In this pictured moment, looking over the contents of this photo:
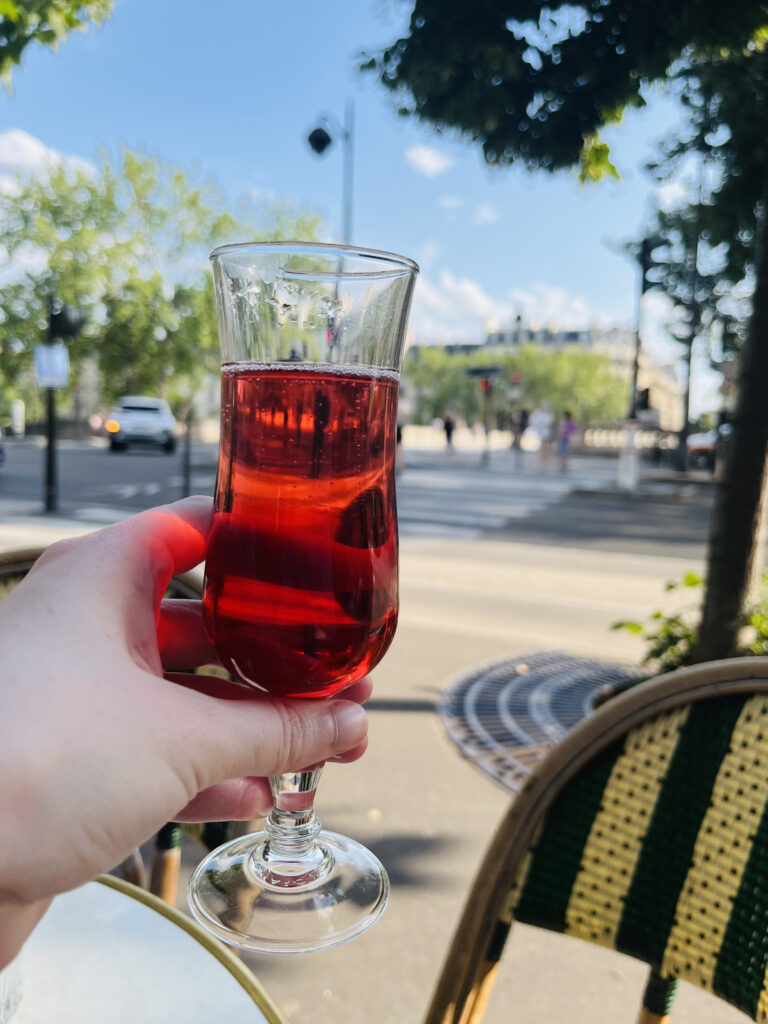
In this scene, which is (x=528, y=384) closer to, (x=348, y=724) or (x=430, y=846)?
(x=430, y=846)

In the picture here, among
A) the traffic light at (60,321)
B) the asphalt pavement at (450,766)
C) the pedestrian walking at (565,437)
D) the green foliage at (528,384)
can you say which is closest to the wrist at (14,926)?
the asphalt pavement at (450,766)

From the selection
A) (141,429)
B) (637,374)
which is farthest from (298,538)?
(141,429)

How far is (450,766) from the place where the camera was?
3.70 metres

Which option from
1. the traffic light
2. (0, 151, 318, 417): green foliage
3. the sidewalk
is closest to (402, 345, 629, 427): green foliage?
(0, 151, 318, 417): green foliage

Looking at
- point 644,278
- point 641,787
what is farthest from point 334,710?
point 644,278

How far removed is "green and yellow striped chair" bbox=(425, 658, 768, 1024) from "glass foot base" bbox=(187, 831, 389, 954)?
0.80 ft

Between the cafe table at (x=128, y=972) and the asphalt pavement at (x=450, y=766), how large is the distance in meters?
1.26

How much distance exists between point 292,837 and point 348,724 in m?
0.21

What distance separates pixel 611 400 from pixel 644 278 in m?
74.3

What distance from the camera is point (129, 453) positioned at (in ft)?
88.0

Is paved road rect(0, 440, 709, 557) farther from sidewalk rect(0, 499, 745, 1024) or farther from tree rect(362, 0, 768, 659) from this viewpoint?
tree rect(362, 0, 768, 659)

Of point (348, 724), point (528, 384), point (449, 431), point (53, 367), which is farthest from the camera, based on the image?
point (528, 384)

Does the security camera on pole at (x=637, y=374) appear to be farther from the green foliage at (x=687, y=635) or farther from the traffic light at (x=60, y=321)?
the green foliage at (x=687, y=635)

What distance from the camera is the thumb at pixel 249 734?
0.86 metres
